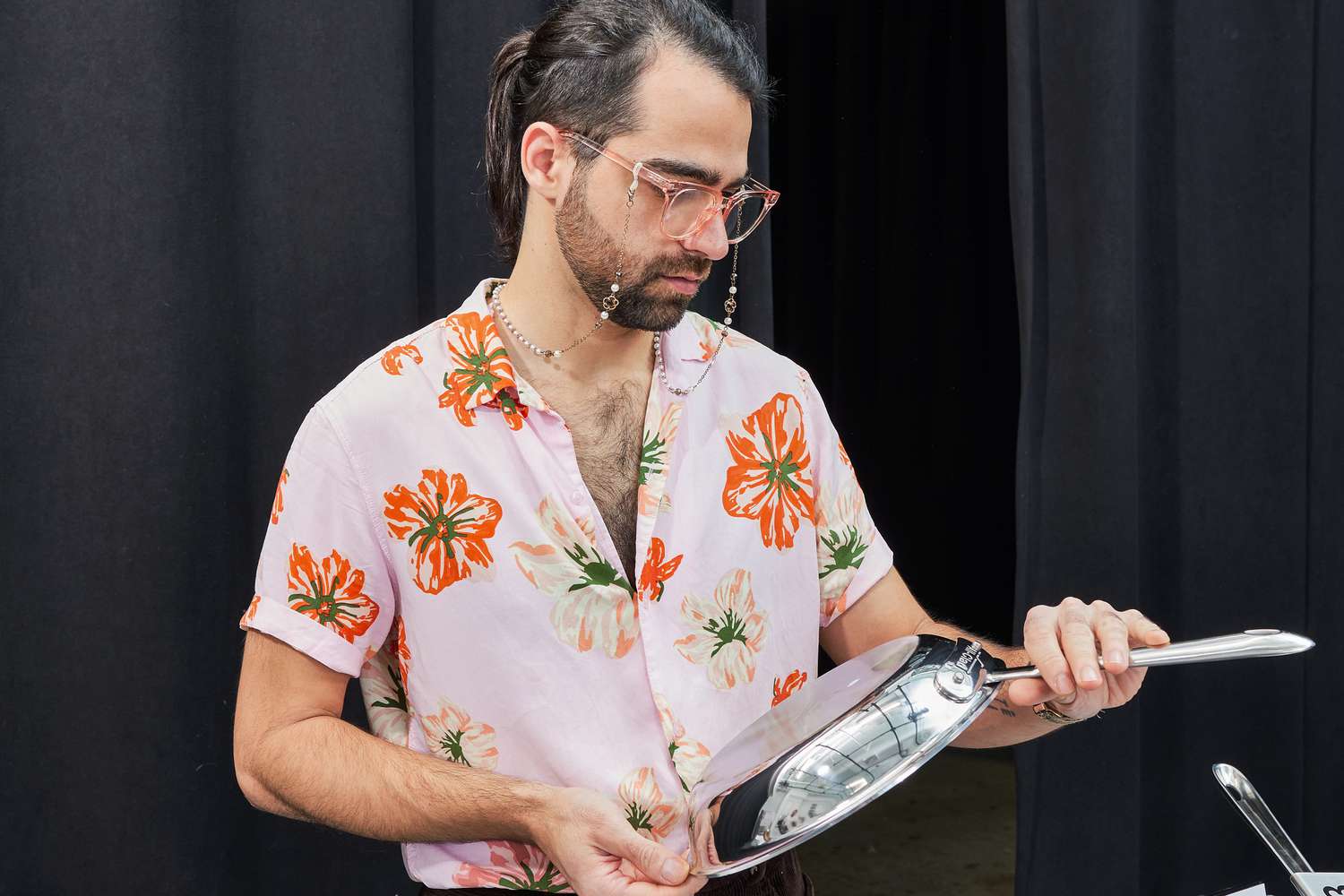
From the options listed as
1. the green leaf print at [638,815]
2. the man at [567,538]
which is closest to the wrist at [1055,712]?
the man at [567,538]

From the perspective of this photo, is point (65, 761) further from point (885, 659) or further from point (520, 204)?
point (885, 659)

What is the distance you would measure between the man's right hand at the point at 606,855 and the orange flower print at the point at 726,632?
0.70ft

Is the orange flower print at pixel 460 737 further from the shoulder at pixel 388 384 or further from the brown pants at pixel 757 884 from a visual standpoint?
the shoulder at pixel 388 384

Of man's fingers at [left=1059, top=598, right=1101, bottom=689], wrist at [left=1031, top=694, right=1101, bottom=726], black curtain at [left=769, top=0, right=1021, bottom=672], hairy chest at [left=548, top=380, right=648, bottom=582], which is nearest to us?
man's fingers at [left=1059, top=598, right=1101, bottom=689]

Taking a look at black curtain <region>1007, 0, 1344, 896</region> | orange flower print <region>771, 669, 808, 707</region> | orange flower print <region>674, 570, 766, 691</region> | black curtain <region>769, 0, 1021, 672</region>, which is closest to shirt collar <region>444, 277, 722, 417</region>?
orange flower print <region>674, 570, 766, 691</region>

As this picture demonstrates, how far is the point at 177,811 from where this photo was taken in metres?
1.29

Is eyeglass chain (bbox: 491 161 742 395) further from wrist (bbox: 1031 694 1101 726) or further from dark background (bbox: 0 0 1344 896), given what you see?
wrist (bbox: 1031 694 1101 726)

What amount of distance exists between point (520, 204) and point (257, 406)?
0.37 metres

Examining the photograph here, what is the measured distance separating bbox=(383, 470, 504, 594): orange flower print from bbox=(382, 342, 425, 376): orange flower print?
98 millimetres

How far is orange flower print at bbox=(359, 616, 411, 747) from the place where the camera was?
113 cm

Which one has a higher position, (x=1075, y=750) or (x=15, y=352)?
(x=15, y=352)

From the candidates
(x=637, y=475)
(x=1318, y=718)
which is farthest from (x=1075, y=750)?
(x=637, y=475)

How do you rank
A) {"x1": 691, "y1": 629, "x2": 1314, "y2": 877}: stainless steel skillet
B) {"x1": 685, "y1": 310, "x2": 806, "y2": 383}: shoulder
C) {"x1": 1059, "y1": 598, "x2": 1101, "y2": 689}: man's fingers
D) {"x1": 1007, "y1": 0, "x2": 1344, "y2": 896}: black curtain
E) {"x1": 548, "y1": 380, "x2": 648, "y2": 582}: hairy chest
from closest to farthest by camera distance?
{"x1": 691, "y1": 629, "x2": 1314, "y2": 877}: stainless steel skillet
{"x1": 1059, "y1": 598, "x2": 1101, "y2": 689}: man's fingers
{"x1": 548, "y1": 380, "x2": 648, "y2": 582}: hairy chest
{"x1": 685, "y1": 310, "x2": 806, "y2": 383}: shoulder
{"x1": 1007, "y1": 0, "x2": 1344, "y2": 896}: black curtain

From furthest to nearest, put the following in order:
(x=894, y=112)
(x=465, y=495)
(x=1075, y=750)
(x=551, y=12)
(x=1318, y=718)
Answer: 1. (x=894, y=112)
2. (x=1318, y=718)
3. (x=1075, y=750)
4. (x=551, y=12)
5. (x=465, y=495)
